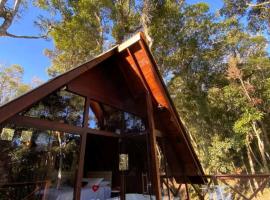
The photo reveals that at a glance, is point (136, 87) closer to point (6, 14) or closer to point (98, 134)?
point (98, 134)

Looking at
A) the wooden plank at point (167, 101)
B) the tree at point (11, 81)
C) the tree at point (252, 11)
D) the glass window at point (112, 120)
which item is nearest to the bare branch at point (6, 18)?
the glass window at point (112, 120)

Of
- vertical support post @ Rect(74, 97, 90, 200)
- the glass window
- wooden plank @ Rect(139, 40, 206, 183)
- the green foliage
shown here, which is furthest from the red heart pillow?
the green foliage

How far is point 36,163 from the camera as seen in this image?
3.91 meters

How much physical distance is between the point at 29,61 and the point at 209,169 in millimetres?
19424

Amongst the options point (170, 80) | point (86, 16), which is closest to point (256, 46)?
point (170, 80)

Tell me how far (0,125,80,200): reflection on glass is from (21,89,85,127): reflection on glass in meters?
0.31

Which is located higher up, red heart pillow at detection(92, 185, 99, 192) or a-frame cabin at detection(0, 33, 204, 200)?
a-frame cabin at detection(0, 33, 204, 200)

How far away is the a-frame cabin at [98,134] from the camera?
140 inches

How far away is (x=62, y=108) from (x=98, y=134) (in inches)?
39.8

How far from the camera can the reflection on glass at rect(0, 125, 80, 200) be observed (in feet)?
11.7

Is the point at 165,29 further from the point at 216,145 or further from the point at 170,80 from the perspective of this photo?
the point at 216,145

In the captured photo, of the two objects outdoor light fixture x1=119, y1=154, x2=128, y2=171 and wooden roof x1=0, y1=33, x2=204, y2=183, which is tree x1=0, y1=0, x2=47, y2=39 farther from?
outdoor light fixture x1=119, y1=154, x2=128, y2=171

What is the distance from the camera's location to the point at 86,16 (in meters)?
10.4

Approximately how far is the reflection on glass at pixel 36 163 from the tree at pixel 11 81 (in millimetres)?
18315
